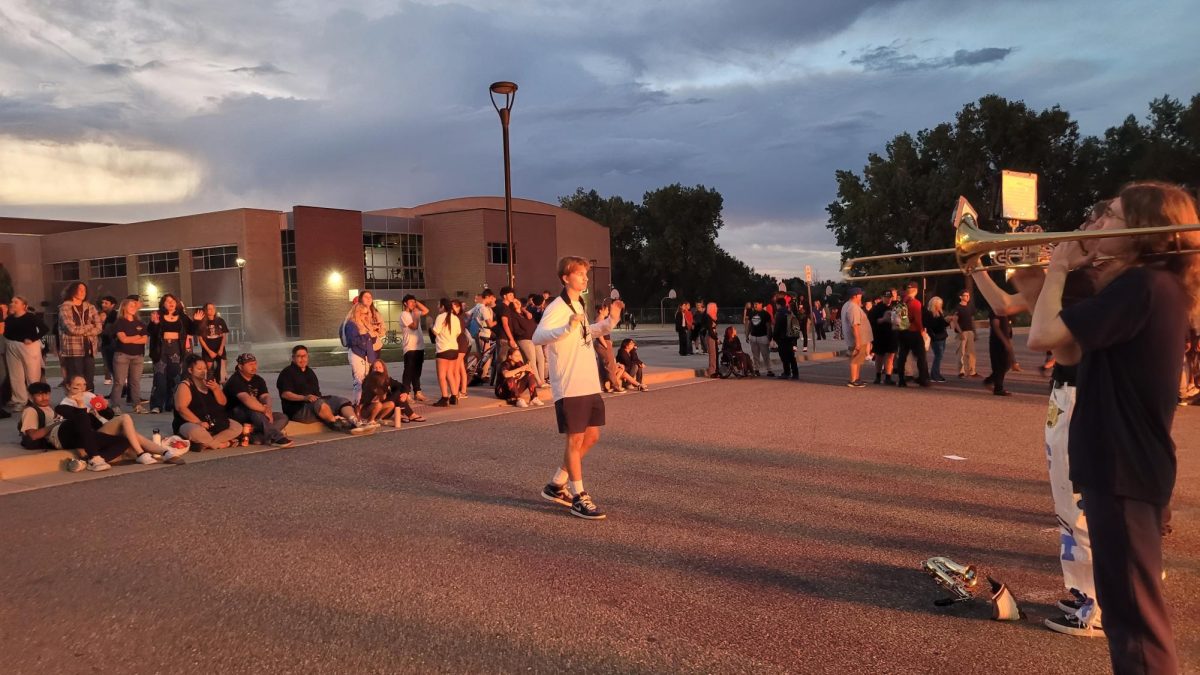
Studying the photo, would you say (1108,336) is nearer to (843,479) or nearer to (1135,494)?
(1135,494)

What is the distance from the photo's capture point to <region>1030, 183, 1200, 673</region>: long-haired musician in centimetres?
244

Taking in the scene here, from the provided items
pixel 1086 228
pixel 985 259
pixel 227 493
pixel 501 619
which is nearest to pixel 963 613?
pixel 985 259

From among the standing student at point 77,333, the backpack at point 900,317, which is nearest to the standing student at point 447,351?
the standing student at point 77,333

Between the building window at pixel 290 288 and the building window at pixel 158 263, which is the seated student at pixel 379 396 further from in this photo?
the building window at pixel 158 263

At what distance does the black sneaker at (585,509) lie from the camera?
5.88 m

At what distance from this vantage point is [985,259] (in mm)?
3557

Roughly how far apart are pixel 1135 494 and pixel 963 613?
1761 millimetres

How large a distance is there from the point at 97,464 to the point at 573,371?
18.1 feet

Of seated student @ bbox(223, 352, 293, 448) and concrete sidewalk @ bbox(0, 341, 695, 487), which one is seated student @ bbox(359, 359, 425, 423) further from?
seated student @ bbox(223, 352, 293, 448)

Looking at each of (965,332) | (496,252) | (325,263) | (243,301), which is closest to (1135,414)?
(965,332)

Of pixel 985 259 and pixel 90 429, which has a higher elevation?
pixel 985 259

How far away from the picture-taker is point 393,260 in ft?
166

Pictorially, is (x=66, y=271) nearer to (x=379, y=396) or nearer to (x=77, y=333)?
(x=77, y=333)

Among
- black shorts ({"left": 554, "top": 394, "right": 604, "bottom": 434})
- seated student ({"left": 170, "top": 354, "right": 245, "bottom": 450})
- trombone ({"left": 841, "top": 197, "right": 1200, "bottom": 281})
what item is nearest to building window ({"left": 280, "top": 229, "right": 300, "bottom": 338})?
seated student ({"left": 170, "top": 354, "right": 245, "bottom": 450})
